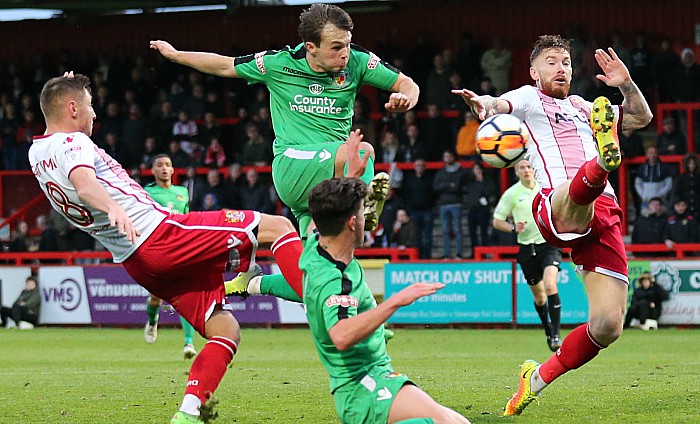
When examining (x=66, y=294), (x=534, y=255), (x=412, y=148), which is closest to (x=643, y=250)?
(x=534, y=255)

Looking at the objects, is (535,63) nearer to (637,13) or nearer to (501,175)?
(501,175)

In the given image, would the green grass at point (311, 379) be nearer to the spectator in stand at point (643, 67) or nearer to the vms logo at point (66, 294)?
the vms logo at point (66, 294)

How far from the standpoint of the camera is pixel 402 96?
7418mm

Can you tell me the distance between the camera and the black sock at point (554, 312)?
13859 millimetres

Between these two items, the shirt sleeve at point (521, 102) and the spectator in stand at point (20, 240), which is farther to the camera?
the spectator in stand at point (20, 240)

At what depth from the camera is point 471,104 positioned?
26.0ft

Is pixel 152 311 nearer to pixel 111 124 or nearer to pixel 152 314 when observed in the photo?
pixel 152 314

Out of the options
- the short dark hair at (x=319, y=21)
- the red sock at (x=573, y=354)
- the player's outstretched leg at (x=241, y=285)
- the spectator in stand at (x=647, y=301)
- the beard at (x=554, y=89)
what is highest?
the short dark hair at (x=319, y=21)

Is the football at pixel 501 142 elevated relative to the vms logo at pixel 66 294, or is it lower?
elevated

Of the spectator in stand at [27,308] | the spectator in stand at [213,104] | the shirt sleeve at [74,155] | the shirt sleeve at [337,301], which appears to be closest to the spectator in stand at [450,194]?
the spectator in stand at [213,104]

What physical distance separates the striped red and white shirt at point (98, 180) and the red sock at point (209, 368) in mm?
804

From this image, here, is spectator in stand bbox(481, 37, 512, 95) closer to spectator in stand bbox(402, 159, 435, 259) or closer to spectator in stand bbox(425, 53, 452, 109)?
spectator in stand bbox(425, 53, 452, 109)

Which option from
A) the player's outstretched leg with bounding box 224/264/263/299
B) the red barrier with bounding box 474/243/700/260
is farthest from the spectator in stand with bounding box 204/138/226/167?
the player's outstretched leg with bounding box 224/264/263/299

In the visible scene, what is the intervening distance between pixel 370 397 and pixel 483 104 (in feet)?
10.1
